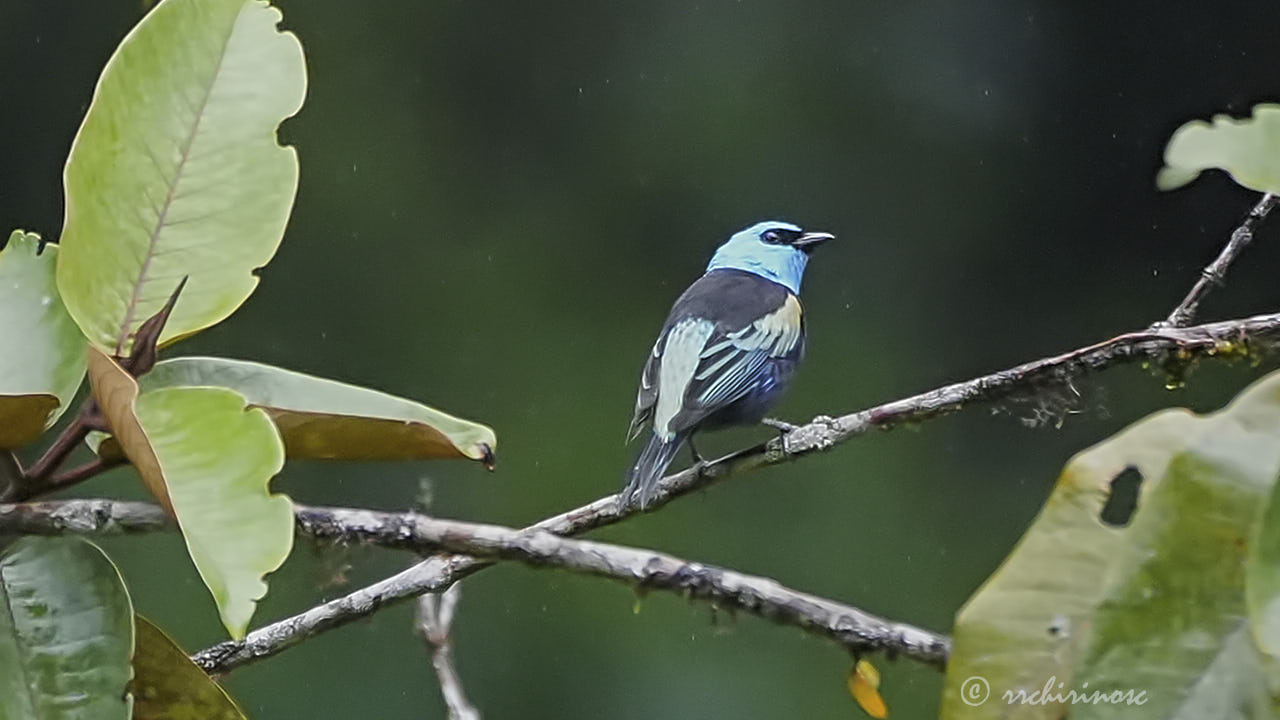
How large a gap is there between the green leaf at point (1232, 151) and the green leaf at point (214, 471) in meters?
0.33

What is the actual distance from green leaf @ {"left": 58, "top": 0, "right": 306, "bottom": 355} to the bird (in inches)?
50.2

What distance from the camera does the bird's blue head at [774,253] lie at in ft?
9.80

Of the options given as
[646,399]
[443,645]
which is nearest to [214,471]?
[443,645]

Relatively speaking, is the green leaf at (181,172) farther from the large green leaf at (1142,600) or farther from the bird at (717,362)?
the bird at (717,362)

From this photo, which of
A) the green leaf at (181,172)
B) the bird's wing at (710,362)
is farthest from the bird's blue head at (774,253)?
the green leaf at (181,172)

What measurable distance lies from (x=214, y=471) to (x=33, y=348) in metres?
0.16

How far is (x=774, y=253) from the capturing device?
2998mm

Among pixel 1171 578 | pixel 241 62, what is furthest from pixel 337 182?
pixel 1171 578

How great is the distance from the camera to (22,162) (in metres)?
4.96

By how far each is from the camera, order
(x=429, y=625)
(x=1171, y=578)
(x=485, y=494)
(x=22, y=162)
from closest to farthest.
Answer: (x=1171, y=578) → (x=429, y=625) → (x=485, y=494) → (x=22, y=162)

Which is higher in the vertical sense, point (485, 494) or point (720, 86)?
point (720, 86)

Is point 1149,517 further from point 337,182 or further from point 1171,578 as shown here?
point 337,182

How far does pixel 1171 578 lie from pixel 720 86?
4.62 meters

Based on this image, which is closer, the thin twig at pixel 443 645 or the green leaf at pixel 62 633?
the green leaf at pixel 62 633
